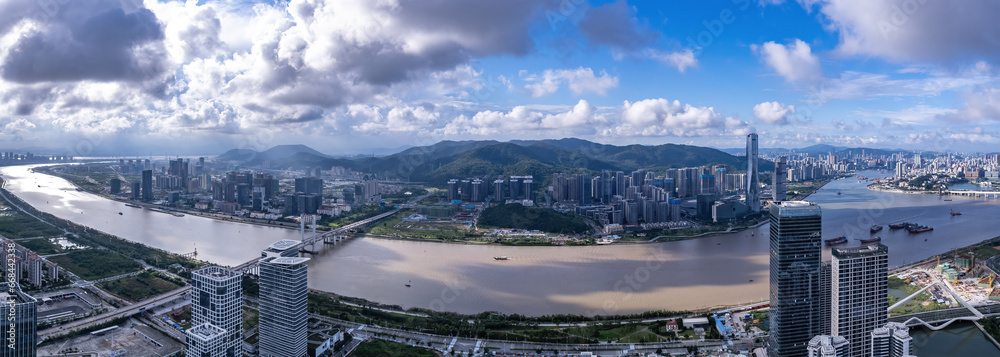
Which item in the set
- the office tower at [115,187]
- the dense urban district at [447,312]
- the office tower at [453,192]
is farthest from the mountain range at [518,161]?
the office tower at [115,187]

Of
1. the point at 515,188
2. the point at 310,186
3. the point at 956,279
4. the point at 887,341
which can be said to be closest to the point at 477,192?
the point at 515,188

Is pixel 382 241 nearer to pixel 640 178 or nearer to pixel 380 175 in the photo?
pixel 640 178

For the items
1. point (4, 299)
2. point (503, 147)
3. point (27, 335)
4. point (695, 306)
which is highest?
point (503, 147)

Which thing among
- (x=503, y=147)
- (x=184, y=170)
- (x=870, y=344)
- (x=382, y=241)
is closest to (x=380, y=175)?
(x=503, y=147)

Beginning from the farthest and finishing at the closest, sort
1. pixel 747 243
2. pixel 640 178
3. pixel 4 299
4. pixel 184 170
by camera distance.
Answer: pixel 184 170, pixel 640 178, pixel 747 243, pixel 4 299

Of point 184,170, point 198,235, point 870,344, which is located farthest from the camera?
point 184,170

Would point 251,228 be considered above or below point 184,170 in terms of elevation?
below
